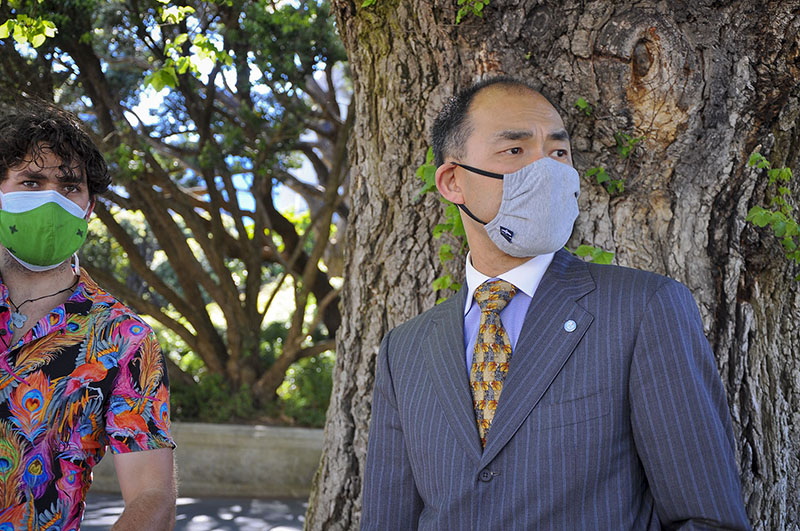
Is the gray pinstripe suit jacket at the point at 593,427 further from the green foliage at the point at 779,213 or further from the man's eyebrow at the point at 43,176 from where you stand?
the man's eyebrow at the point at 43,176

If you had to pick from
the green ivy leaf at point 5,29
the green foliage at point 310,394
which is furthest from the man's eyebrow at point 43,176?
the green foliage at point 310,394

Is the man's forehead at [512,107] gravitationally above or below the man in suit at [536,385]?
above

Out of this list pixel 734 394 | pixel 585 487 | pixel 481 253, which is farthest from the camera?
pixel 734 394

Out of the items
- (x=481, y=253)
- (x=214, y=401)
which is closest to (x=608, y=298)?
(x=481, y=253)

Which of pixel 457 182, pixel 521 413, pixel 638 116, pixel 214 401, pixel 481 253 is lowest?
pixel 214 401

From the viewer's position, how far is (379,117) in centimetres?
361

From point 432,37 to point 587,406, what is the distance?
1925 millimetres

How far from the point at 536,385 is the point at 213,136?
7.94 meters

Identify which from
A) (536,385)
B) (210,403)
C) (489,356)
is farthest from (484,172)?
(210,403)

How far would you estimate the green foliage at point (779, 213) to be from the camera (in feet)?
9.27

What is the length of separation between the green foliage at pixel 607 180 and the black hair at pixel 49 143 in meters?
1.70

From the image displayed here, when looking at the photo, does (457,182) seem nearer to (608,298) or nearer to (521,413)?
(608,298)

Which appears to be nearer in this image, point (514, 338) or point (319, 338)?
point (514, 338)

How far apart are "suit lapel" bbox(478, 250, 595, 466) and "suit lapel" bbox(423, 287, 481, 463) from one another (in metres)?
0.08
